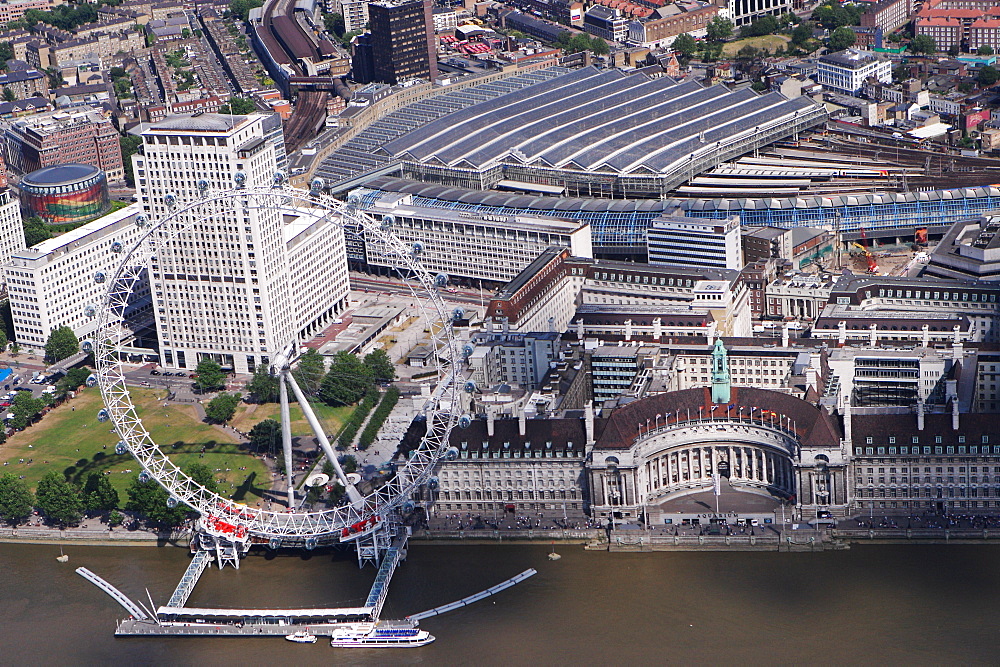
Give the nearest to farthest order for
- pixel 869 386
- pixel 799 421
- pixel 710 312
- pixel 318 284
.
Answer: pixel 799 421, pixel 869 386, pixel 710 312, pixel 318 284

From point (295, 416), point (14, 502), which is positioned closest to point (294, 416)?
point (295, 416)

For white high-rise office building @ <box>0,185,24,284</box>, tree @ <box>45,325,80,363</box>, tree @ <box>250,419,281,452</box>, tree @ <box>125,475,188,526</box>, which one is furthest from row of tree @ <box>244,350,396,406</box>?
white high-rise office building @ <box>0,185,24,284</box>

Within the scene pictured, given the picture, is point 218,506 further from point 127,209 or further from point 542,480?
point 127,209

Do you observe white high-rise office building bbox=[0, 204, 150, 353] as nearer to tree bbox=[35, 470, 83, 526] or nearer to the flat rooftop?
tree bbox=[35, 470, 83, 526]

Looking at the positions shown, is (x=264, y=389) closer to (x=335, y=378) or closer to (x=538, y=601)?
(x=335, y=378)

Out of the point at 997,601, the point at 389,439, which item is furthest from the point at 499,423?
the point at 997,601

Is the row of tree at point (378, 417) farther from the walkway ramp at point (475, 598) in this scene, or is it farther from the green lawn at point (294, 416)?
the walkway ramp at point (475, 598)
